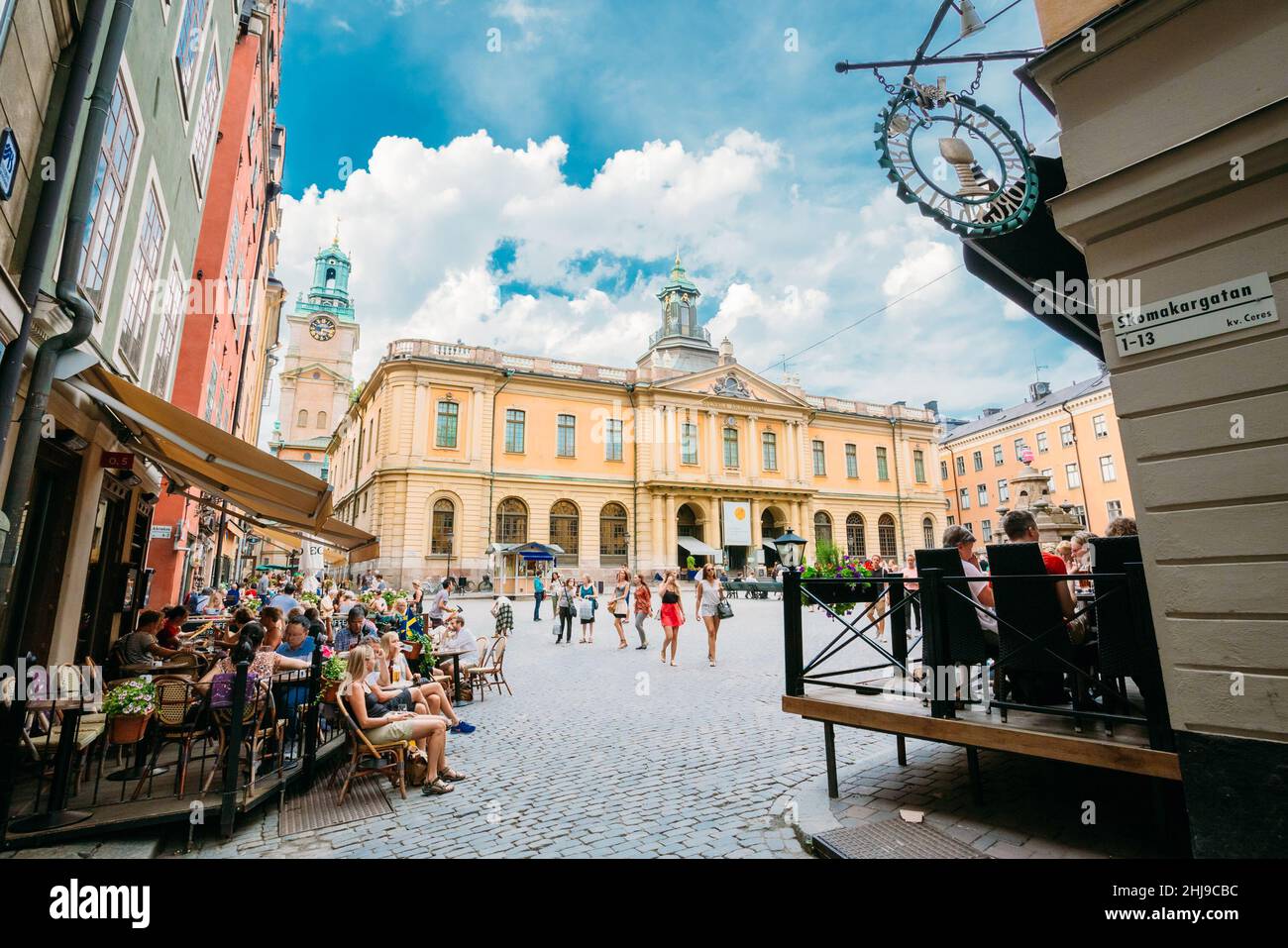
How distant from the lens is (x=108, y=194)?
6.40 metres

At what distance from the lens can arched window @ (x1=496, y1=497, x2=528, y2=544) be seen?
117 feet

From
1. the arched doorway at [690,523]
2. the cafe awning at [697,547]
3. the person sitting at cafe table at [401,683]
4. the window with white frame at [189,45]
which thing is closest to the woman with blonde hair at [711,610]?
the person sitting at cafe table at [401,683]

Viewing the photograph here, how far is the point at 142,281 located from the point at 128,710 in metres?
6.30

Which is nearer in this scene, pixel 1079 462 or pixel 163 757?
pixel 163 757

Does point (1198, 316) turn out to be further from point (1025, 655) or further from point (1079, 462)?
point (1079, 462)

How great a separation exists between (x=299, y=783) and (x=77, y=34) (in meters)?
6.66

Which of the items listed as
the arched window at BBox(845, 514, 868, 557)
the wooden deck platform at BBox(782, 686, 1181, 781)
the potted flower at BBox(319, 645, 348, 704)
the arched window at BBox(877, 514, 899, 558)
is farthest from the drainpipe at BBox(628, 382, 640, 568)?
the wooden deck platform at BBox(782, 686, 1181, 781)

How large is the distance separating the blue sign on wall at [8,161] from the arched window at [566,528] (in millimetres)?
33298

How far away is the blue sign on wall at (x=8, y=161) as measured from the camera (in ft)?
13.0

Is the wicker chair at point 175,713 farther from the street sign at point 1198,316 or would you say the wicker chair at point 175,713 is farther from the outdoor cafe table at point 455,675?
the street sign at point 1198,316

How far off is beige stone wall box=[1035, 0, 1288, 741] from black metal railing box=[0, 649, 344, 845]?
611 cm

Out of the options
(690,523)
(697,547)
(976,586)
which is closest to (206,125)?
(976,586)

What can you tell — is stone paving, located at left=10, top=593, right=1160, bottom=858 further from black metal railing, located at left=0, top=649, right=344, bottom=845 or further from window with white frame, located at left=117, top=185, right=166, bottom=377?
window with white frame, located at left=117, top=185, right=166, bottom=377
